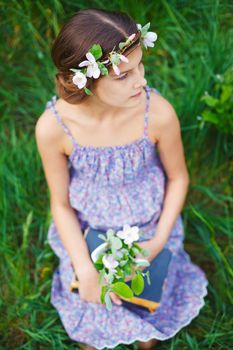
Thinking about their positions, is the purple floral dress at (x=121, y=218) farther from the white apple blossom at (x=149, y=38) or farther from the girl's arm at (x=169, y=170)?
the white apple blossom at (x=149, y=38)

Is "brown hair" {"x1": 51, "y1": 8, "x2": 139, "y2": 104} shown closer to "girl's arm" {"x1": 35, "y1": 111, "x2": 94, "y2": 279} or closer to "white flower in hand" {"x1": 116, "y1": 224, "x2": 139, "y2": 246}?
"girl's arm" {"x1": 35, "y1": 111, "x2": 94, "y2": 279}

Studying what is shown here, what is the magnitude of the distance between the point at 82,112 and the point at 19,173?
662 mm

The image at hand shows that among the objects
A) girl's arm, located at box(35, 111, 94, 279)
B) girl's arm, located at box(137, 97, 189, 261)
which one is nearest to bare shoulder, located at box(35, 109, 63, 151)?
girl's arm, located at box(35, 111, 94, 279)

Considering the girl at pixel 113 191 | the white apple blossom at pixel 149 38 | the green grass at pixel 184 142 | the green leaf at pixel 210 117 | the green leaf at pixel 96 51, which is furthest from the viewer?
the green leaf at pixel 210 117

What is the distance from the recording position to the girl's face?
141cm

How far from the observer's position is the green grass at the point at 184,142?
6.44 feet

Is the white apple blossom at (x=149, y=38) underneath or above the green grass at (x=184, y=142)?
above

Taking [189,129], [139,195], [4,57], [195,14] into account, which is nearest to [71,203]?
[139,195]

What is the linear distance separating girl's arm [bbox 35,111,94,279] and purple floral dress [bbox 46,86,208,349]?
35 mm

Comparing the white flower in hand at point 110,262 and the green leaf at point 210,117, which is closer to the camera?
the white flower in hand at point 110,262

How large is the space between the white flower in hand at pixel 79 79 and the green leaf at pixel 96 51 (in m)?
0.06

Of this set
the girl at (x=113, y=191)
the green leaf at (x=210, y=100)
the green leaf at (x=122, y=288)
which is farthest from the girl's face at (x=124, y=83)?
the green leaf at (x=210, y=100)

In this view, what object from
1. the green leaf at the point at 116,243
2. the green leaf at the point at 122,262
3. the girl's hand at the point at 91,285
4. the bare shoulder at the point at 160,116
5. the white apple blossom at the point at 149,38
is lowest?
the girl's hand at the point at 91,285

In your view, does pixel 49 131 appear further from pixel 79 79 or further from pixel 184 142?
pixel 184 142
